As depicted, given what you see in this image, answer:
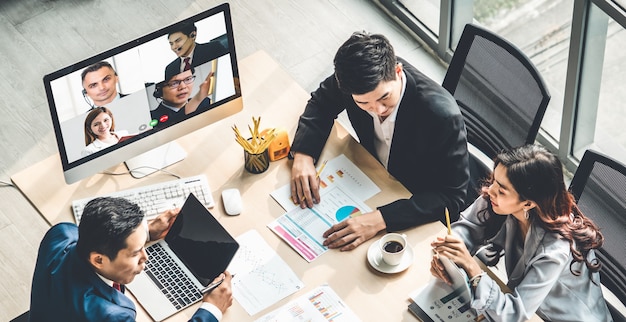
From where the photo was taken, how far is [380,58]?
308cm

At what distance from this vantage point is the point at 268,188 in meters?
3.24

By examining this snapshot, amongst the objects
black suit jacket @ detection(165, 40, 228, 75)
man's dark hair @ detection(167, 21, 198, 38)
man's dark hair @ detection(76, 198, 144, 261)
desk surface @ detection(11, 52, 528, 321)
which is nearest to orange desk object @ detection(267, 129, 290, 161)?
desk surface @ detection(11, 52, 528, 321)

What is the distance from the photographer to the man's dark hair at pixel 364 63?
120 inches

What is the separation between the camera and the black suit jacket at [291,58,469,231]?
10.2 feet

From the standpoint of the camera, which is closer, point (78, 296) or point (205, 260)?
point (78, 296)

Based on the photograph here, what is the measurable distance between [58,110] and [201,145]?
1.97ft

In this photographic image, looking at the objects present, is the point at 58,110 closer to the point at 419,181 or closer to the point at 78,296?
the point at 78,296

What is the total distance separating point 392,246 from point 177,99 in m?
0.90

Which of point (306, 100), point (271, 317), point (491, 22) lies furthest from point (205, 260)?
point (491, 22)

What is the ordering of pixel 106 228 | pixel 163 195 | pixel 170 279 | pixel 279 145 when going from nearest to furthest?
pixel 106 228
pixel 170 279
pixel 163 195
pixel 279 145

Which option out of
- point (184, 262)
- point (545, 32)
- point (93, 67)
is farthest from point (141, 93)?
point (545, 32)

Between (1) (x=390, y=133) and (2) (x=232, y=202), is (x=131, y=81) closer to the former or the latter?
(2) (x=232, y=202)

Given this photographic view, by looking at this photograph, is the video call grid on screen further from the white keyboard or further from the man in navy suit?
the man in navy suit

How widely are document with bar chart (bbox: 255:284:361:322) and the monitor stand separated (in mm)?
764
